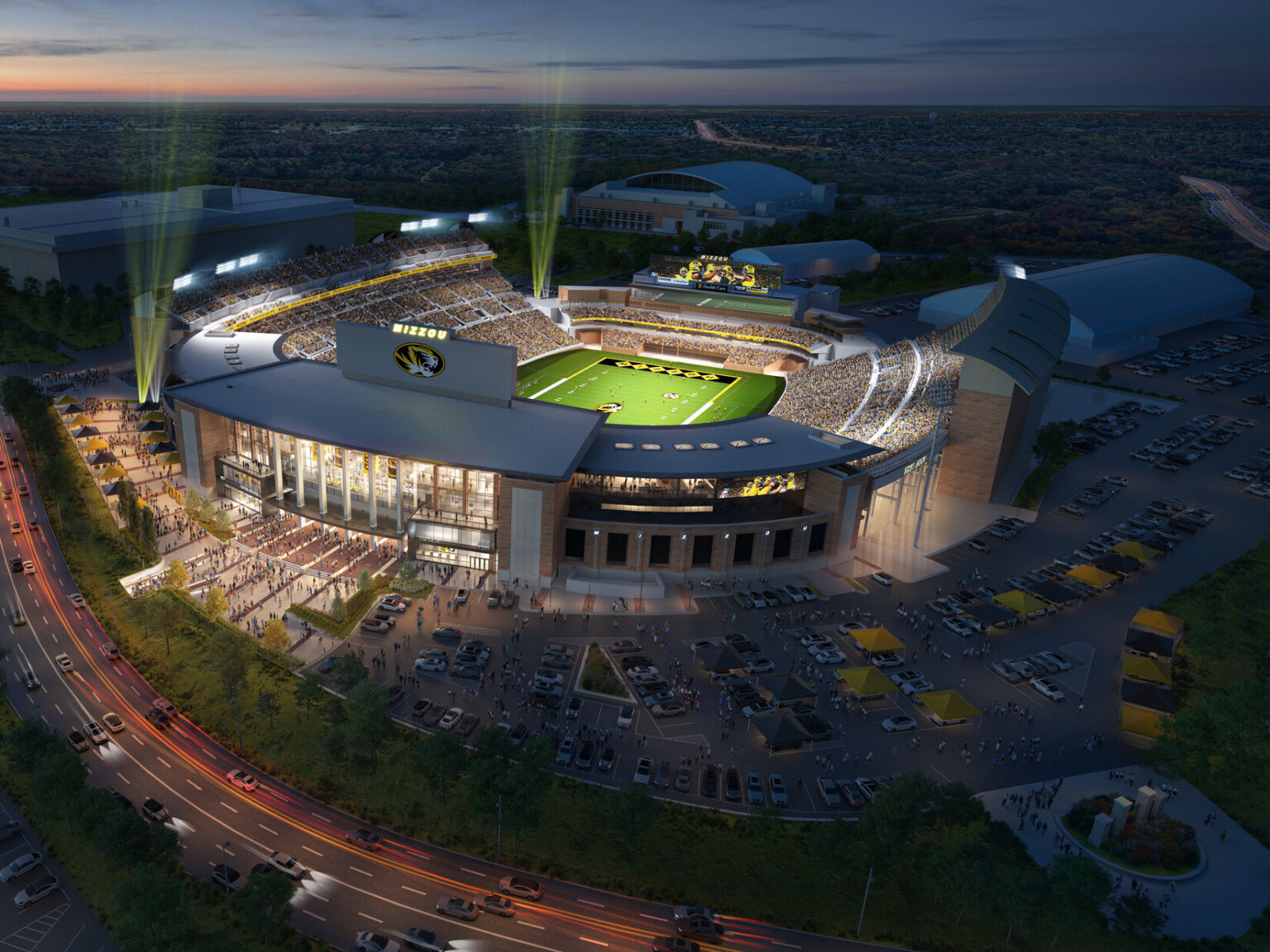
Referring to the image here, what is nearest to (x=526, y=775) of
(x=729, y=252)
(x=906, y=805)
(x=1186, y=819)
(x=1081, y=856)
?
(x=906, y=805)

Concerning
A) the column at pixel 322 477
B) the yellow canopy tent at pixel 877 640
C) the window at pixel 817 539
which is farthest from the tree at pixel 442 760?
the window at pixel 817 539

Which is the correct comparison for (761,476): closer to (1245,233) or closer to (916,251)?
(916,251)

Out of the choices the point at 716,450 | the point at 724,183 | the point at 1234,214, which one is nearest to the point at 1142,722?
the point at 716,450

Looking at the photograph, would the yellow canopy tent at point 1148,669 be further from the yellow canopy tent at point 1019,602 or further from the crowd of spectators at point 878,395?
the crowd of spectators at point 878,395

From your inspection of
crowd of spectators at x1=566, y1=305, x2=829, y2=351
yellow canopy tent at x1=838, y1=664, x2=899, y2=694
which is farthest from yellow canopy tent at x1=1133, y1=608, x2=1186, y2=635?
crowd of spectators at x1=566, y1=305, x2=829, y2=351

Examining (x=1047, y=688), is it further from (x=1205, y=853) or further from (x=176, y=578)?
Answer: (x=176, y=578)

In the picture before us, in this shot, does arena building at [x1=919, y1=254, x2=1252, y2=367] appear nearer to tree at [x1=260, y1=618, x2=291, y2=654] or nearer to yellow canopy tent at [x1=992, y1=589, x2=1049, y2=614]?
yellow canopy tent at [x1=992, y1=589, x2=1049, y2=614]

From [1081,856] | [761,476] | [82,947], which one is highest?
[761,476]
